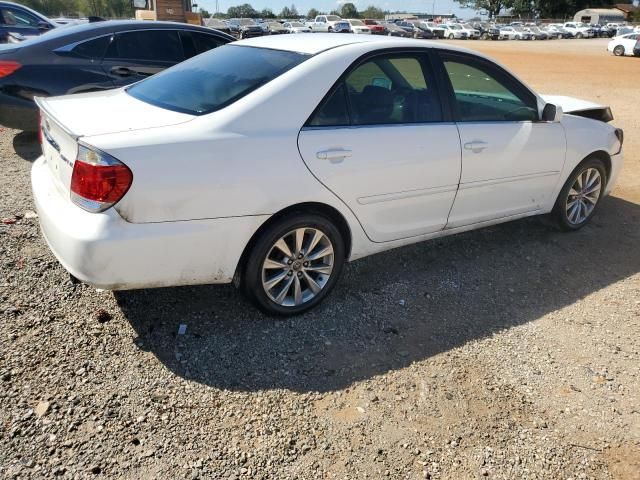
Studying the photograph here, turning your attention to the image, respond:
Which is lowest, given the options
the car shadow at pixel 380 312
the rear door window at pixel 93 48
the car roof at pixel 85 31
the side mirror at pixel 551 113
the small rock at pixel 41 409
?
the small rock at pixel 41 409

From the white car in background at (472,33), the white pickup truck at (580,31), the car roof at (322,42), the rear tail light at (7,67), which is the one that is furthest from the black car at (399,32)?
the car roof at (322,42)

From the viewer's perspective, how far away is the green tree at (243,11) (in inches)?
4109

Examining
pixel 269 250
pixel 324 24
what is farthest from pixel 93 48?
pixel 324 24

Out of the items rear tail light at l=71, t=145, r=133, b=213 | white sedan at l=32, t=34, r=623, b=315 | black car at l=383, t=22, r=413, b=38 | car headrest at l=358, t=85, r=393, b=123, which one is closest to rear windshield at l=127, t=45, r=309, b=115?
white sedan at l=32, t=34, r=623, b=315

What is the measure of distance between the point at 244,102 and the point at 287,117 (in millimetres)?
259

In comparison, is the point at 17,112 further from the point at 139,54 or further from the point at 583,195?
the point at 583,195

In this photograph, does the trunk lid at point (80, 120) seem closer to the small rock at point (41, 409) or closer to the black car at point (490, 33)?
the small rock at point (41, 409)

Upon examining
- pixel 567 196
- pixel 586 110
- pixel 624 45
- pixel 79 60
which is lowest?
pixel 567 196

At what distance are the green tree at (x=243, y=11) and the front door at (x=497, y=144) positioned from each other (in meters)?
107

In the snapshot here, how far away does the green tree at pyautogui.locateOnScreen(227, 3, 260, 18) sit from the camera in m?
104

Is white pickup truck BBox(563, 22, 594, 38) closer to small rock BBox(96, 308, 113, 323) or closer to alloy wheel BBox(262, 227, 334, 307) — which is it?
alloy wheel BBox(262, 227, 334, 307)

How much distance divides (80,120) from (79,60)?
3850 mm

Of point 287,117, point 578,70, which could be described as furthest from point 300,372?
point 578,70

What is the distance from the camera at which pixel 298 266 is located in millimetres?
3496
